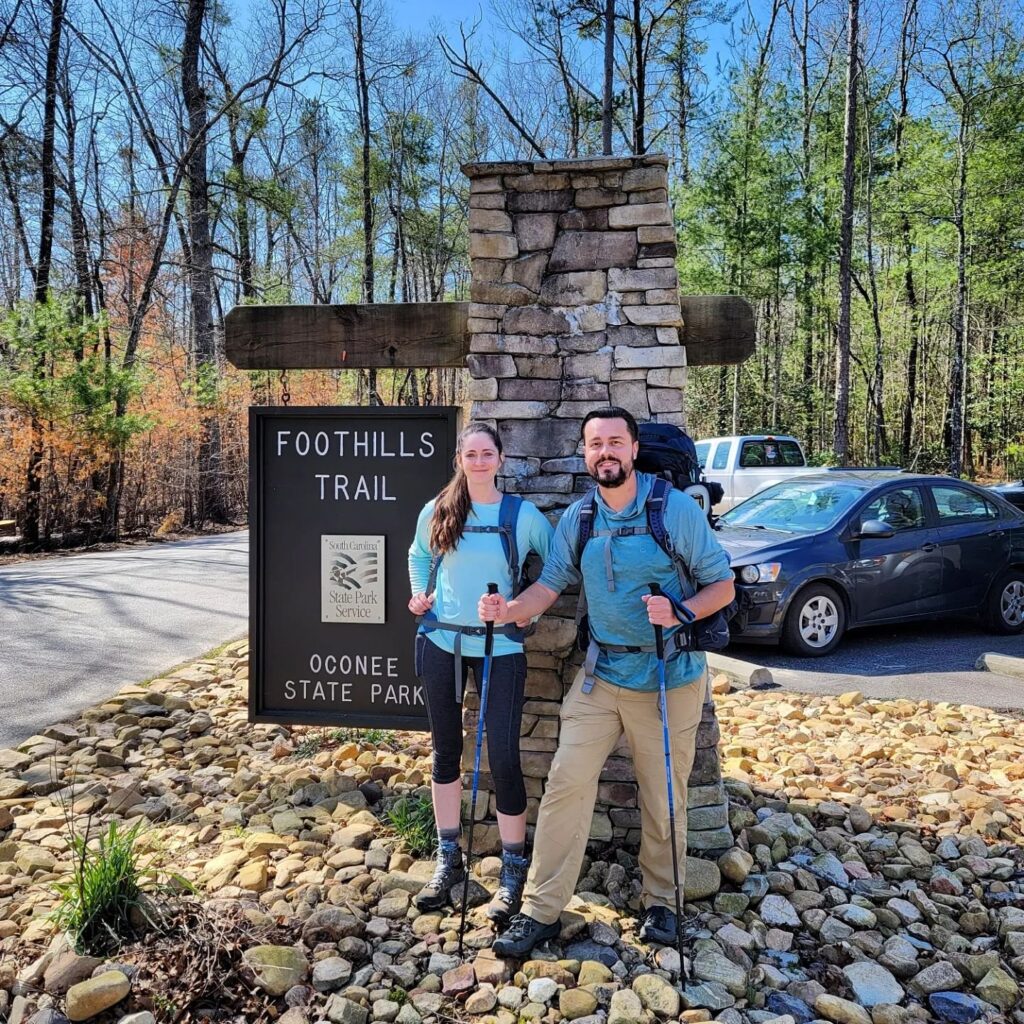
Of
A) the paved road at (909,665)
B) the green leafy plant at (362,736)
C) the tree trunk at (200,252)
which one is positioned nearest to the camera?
the green leafy plant at (362,736)

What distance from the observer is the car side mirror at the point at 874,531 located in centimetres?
677

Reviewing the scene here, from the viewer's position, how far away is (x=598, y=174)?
347 centimetres

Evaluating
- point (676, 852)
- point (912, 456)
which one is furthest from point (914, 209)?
point (676, 852)

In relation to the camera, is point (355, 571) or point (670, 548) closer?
point (670, 548)

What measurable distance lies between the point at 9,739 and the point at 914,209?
21.4 m

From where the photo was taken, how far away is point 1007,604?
7496 mm

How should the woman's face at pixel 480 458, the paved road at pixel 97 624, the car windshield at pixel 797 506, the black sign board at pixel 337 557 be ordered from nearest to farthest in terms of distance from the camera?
1. the woman's face at pixel 480 458
2. the black sign board at pixel 337 557
3. the paved road at pixel 97 624
4. the car windshield at pixel 797 506

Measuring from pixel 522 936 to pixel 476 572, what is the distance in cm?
124

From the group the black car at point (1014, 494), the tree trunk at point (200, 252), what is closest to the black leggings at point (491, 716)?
the black car at point (1014, 494)

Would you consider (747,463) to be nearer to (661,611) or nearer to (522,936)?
(661,611)

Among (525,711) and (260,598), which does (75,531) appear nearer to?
(260,598)

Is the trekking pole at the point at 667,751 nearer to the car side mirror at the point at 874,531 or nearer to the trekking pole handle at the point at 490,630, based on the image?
the trekking pole handle at the point at 490,630

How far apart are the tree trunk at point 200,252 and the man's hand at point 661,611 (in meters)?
17.7

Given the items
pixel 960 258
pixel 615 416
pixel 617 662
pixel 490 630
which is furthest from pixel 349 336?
pixel 960 258
